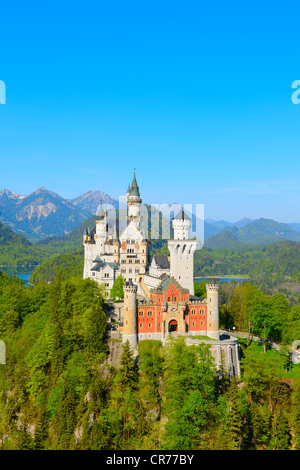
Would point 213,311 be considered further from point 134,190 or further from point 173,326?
point 134,190

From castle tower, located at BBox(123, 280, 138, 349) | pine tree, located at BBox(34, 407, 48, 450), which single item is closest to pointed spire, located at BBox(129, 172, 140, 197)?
castle tower, located at BBox(123, 280, 138, 349)

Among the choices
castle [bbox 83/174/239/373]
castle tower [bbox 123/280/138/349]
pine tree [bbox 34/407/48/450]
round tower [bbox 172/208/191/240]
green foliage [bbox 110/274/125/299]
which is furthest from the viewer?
green foliage [bbox 110/274/125/299]

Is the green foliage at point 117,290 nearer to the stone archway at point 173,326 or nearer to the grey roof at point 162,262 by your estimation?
the grey roof at point 162,262

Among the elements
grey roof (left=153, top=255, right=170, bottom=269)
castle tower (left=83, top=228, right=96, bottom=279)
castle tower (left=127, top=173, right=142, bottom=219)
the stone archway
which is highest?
castle tower (left=127, top=173, right=142, bottom=219)

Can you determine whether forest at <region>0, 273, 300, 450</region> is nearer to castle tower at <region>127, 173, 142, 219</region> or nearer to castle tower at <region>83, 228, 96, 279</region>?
castle tower at <region>83, 228, 96, 279</region>

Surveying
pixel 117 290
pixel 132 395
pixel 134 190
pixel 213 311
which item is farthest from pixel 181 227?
pixel 132 395
